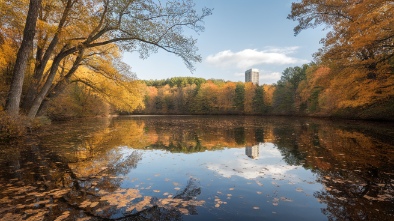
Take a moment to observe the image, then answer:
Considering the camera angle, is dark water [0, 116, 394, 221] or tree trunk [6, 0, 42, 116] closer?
dark water [0, 116, 394, 221]

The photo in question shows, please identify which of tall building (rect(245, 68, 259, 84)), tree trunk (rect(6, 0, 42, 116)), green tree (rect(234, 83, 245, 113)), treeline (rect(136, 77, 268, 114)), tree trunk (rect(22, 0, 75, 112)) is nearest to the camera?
tree trunk (rect(6, 0, 42, 116))

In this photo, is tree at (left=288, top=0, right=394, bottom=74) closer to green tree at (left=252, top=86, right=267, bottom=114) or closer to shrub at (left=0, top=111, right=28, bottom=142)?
shrub at (left=0, top=111, right=28, bottom=142)

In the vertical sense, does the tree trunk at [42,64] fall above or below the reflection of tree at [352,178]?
above

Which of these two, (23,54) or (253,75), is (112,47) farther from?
(253,75)

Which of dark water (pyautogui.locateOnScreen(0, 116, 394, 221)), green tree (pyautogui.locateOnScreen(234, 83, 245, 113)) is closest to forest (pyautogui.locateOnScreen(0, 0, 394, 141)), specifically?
dark water (pyautogui.locateOnScreen(0, 116, 394, 221))

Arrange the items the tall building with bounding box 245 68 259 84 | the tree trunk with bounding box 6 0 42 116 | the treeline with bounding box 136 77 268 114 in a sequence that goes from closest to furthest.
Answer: the tree trunk with bounding box 6 0 42 116, the treeline with bounding box 136 77 268 114, the tall building with bounding box 245 68 259 84

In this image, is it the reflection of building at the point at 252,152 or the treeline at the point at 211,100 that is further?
the treeline at the point at 211,100

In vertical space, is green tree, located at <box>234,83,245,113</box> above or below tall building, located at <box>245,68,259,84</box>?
below

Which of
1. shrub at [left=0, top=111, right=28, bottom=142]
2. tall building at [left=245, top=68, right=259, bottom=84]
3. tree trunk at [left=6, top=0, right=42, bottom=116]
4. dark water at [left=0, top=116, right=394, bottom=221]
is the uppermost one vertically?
tall building at [left=245, top=68, right=259, bottom=84]

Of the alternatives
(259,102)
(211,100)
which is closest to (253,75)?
(211,100)

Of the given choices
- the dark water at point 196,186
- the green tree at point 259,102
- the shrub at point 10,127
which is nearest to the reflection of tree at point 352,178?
the dark water at point 196,186

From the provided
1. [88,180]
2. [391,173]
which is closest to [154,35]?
[88,180]

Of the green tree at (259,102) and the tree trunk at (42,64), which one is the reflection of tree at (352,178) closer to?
the tree trunk at (42,64)

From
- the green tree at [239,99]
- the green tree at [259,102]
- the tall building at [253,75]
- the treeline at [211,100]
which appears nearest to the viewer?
the green tree at [259,102]
